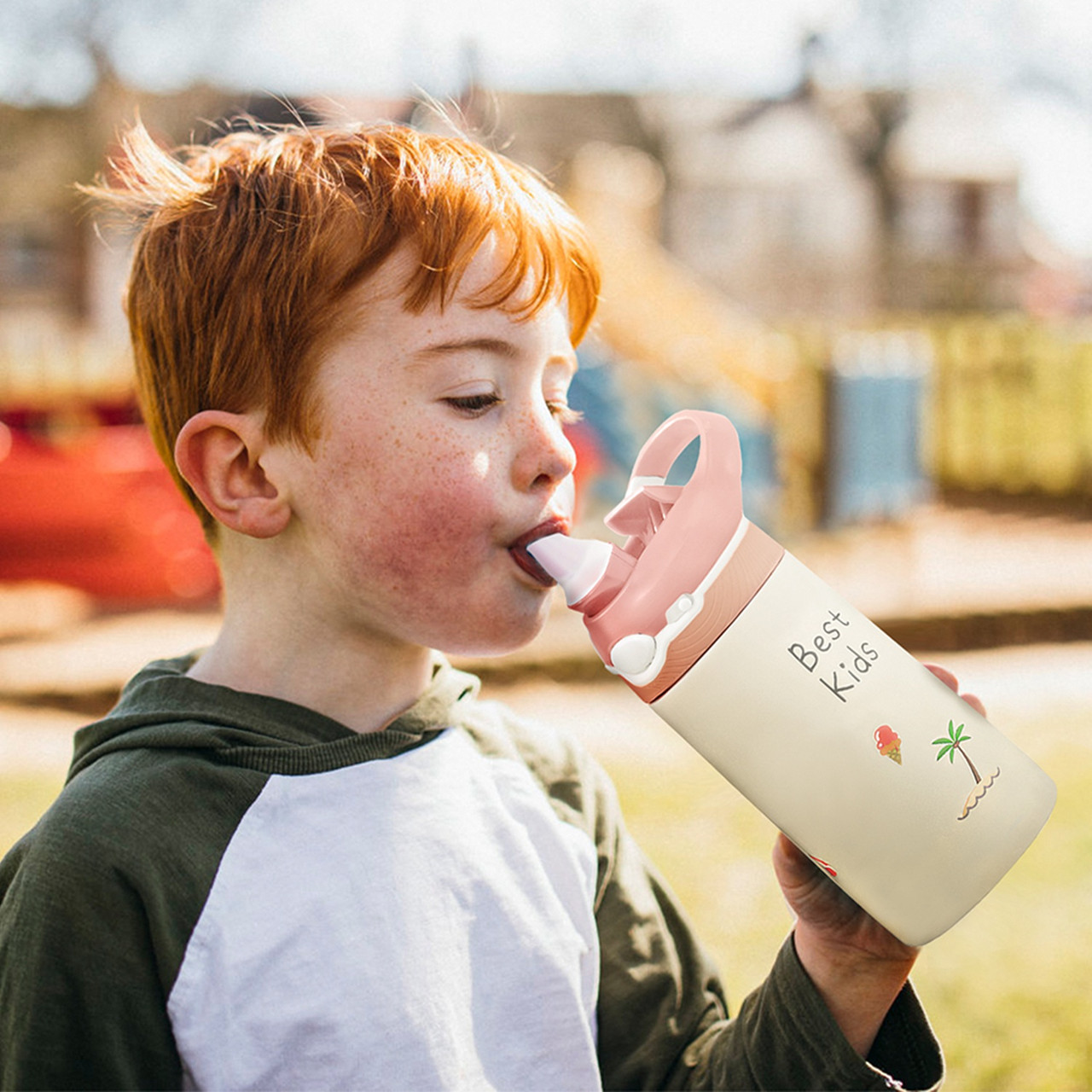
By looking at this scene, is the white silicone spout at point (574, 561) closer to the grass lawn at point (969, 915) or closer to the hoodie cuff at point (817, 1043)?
the hoodie cuff at point (817, 1043)

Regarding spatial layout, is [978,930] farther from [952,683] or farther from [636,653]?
[636,653]

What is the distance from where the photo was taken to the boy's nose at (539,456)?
1267mm

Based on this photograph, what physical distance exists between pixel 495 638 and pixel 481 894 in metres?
→ 0.27

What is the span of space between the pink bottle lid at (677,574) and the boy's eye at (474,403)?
0.50 ft

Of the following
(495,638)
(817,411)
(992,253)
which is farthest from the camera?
(992,253)

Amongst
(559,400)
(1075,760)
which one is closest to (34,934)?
(559,400)

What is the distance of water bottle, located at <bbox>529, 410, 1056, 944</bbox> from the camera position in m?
1.13

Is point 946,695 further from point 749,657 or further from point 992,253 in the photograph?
point 992,253

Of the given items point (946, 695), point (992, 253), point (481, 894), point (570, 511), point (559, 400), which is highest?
point (559, 400)

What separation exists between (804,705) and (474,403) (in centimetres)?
45

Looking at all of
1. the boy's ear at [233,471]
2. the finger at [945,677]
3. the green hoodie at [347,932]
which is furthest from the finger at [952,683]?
the boy's ear at [233,471]

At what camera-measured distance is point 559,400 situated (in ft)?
4.51

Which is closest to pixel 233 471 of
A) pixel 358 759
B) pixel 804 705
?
pixel 358 759

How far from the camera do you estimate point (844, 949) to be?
131cm
